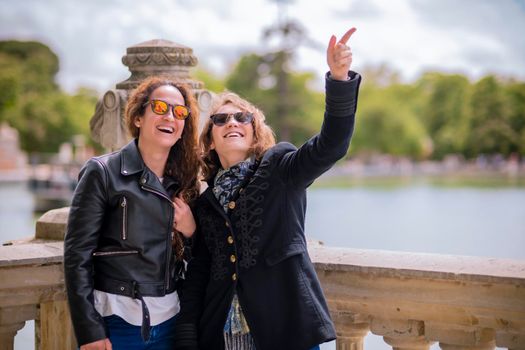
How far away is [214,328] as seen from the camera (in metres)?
2.71

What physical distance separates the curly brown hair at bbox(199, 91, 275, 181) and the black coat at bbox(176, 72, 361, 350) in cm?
10

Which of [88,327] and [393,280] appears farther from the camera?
[393,280]

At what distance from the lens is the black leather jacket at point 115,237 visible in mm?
2520

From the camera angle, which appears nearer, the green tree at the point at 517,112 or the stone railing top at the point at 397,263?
the stone railing top at the point at 397,263

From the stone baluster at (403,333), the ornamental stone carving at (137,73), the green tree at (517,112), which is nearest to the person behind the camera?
the stone baluster at (403,333)

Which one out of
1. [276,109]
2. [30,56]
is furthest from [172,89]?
[30,56]

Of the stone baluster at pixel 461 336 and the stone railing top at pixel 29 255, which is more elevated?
the stone railing top at pixel 29 255

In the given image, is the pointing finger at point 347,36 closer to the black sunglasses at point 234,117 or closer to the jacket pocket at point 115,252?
the black sunglasses at point 234,117

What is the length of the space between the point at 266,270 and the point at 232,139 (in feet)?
1.62

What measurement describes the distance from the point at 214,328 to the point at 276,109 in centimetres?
5692

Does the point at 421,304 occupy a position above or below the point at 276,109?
below

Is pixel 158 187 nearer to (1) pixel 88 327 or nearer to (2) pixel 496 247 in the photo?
(1) pixel 88 327

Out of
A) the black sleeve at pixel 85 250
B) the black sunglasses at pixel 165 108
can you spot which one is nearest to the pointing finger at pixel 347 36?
the black sunglasses at pixel 165 108

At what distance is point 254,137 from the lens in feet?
9.37
